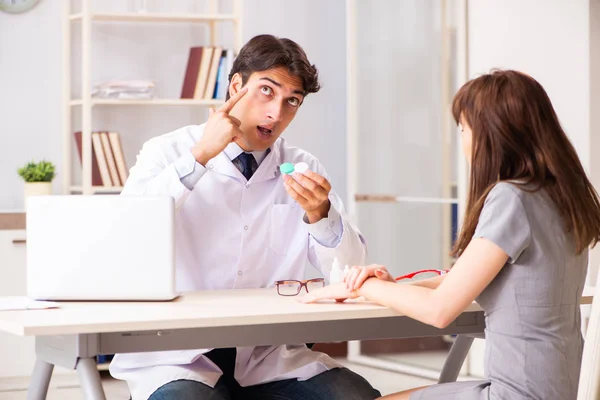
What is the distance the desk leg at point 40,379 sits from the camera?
185 cm

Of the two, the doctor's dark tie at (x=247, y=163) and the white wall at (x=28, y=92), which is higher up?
the white wall at (x=28, y=92)

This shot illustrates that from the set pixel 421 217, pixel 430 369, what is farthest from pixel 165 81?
pixel 430 369

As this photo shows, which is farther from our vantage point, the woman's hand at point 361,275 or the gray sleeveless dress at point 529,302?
the woman's hand at point 361,275

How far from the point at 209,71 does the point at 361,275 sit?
2650 mm

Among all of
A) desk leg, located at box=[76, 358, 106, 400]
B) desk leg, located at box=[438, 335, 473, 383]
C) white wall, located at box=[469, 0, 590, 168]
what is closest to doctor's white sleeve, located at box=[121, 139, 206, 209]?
desk leg, located at box=[76, 358, 106, 400]

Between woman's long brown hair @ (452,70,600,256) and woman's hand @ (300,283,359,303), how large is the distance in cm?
29

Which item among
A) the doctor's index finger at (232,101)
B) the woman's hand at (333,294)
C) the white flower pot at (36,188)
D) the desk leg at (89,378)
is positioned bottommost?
the desk leg at (89,378)

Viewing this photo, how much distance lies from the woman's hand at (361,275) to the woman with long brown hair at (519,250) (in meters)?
0.11

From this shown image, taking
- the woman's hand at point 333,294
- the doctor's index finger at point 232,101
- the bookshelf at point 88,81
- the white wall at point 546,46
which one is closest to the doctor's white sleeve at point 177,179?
the doctor's index finger at point 232,101

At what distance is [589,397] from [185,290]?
1.06 meters

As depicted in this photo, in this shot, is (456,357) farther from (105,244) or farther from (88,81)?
(88,81)

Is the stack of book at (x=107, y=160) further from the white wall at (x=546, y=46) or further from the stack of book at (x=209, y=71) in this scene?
the white wall at (x=546, y=46)

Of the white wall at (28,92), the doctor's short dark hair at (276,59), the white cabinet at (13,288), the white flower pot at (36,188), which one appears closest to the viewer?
the doctor's short dark hair at (276,59)

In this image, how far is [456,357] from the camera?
7.55 ft
